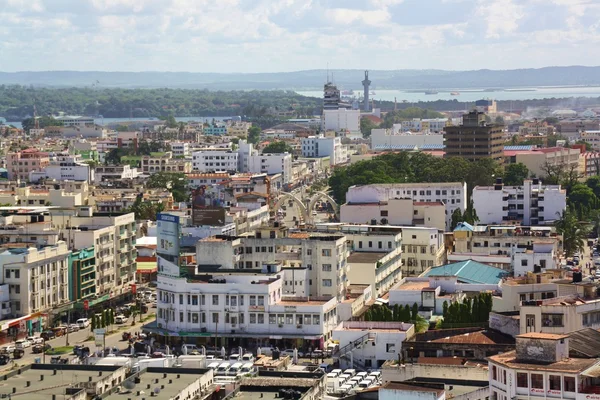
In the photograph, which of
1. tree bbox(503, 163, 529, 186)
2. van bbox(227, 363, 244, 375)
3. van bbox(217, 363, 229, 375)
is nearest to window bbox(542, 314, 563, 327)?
van bbox(227, 363, 244, 375)

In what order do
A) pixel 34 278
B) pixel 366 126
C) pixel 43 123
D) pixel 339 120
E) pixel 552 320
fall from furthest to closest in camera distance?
pixel 43 123 < pixel 366 126 < pixel 339 120 < pixel 34 278 < pixel 552 320

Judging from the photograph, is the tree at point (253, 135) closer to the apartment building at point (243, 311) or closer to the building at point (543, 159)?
the building at point (543, 159)

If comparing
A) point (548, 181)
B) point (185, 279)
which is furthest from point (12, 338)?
point (548, 181)

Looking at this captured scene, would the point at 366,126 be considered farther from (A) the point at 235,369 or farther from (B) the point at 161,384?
(B) the point at 161,384

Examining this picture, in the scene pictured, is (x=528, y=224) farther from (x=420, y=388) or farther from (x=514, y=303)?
(x=420, y=388)

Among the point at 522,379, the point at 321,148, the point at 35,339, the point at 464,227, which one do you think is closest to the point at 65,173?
the point at 321,148

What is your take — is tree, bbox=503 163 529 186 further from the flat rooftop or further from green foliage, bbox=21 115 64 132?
green foliage, bbox=21 115 64 132
